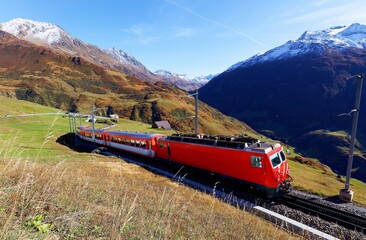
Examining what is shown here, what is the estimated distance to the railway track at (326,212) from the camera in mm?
14670

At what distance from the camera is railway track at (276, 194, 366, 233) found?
578 inches

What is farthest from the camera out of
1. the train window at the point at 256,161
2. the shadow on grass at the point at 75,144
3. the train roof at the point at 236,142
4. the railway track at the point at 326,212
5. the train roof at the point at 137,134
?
the shadow on grass at the point at 75,144

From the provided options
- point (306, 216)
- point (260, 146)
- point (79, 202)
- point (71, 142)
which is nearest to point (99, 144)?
point (71, 142)

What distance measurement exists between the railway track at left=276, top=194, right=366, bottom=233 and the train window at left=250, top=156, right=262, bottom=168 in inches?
111

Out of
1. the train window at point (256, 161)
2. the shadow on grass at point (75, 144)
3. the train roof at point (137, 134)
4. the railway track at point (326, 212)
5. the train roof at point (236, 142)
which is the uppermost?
the train roof at point (236, 142)

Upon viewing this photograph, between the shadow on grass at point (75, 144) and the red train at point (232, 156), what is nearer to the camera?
the red train at point (232, 156)

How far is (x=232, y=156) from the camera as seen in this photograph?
2048cm

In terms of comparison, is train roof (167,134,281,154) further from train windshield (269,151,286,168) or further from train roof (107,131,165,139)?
train roof (107,131,165,139)

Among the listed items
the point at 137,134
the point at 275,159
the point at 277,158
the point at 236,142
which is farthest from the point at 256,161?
the point at 137,134

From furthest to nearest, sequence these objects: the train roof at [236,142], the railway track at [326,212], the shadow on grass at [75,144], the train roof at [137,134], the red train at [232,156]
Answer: the shadow on grass at [75,144] < the train roof at [137,134] < the train roof at [236,142] < the red train at [232,156] < the railway track at [326,212]

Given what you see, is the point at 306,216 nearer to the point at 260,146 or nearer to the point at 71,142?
the point at 260,146

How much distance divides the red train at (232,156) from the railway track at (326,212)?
3.13 feet

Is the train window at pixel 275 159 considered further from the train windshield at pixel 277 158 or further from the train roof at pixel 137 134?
the train roof at pixel 137 134

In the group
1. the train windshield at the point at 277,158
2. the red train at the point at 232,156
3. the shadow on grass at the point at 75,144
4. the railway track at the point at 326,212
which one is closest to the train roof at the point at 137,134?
the red train at the point at 232,156
